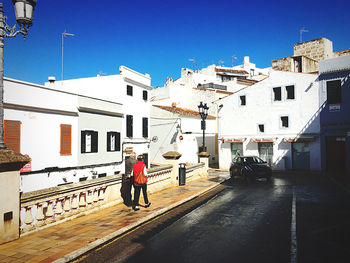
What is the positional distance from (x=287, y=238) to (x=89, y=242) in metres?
4.57

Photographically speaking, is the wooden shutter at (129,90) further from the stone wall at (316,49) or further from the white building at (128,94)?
the stone wall at (316,49)

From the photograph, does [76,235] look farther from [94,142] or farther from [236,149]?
[236,149]

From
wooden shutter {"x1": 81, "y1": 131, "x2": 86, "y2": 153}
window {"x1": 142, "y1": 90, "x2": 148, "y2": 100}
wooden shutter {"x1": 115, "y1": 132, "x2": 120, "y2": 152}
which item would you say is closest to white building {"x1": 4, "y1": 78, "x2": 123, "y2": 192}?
wooden shutter {"x1": 81, "y1": 131, "x2": 86, "y2": 153}

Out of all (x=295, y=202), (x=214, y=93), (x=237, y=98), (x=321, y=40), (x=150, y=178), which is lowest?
(x=295, y=202)

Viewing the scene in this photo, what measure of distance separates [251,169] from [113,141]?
484 inches

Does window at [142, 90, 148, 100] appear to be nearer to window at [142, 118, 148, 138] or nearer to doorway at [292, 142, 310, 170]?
window at [142, 118, 148, 138]

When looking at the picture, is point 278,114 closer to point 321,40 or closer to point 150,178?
point 321,40

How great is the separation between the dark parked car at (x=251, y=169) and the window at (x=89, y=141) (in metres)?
11.1

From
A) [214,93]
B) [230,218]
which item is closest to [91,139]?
[230,218]

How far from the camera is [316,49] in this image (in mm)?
30672

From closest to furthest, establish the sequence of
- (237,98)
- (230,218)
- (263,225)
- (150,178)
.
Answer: (263,225) → (230,218) → (150,178) → (237,98)

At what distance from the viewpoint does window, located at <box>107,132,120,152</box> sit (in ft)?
72.2

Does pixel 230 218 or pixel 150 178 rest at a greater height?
pixel 150 178

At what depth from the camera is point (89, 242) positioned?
221 inches
